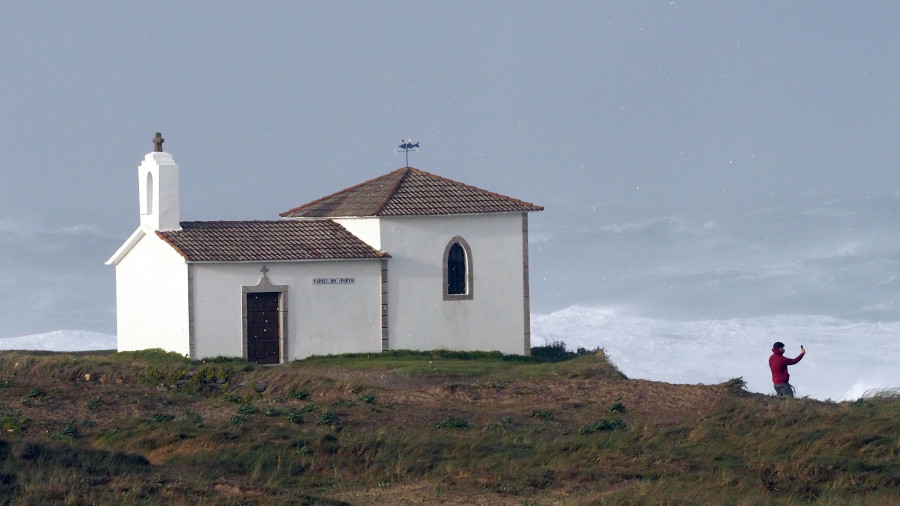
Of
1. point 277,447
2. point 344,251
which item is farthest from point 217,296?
point 277,447

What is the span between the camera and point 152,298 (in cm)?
3200

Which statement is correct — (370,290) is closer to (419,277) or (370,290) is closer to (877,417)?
(419,277)

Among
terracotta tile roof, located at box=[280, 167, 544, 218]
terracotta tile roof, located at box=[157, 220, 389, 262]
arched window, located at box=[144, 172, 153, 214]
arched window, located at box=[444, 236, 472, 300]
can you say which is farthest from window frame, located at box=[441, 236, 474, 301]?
arched window, located at box=[144, 172, 153, 214]

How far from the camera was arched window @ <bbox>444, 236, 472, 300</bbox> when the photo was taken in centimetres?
3281

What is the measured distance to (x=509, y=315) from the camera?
33.3 metres

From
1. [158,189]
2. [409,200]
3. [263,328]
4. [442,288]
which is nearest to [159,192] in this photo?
[158,189]

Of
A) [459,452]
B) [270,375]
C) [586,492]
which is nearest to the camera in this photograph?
[586,492]

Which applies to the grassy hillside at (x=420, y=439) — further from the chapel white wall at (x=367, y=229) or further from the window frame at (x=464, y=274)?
the chapel white wall at (x=367, y=229)

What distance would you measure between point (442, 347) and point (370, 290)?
7.83 feet

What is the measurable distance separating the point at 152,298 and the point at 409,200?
6850 mm

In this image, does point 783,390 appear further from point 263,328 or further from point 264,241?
point 264,241

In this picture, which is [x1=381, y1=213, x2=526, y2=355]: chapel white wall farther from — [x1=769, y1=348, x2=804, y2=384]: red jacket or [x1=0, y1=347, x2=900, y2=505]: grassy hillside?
[x1=769, y1=348, x2=804, y2=384]: red jacket

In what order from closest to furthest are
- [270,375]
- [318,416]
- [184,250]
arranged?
[318,416] < [270,375] < [184,250]

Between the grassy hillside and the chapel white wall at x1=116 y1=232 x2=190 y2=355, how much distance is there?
2.11 m
